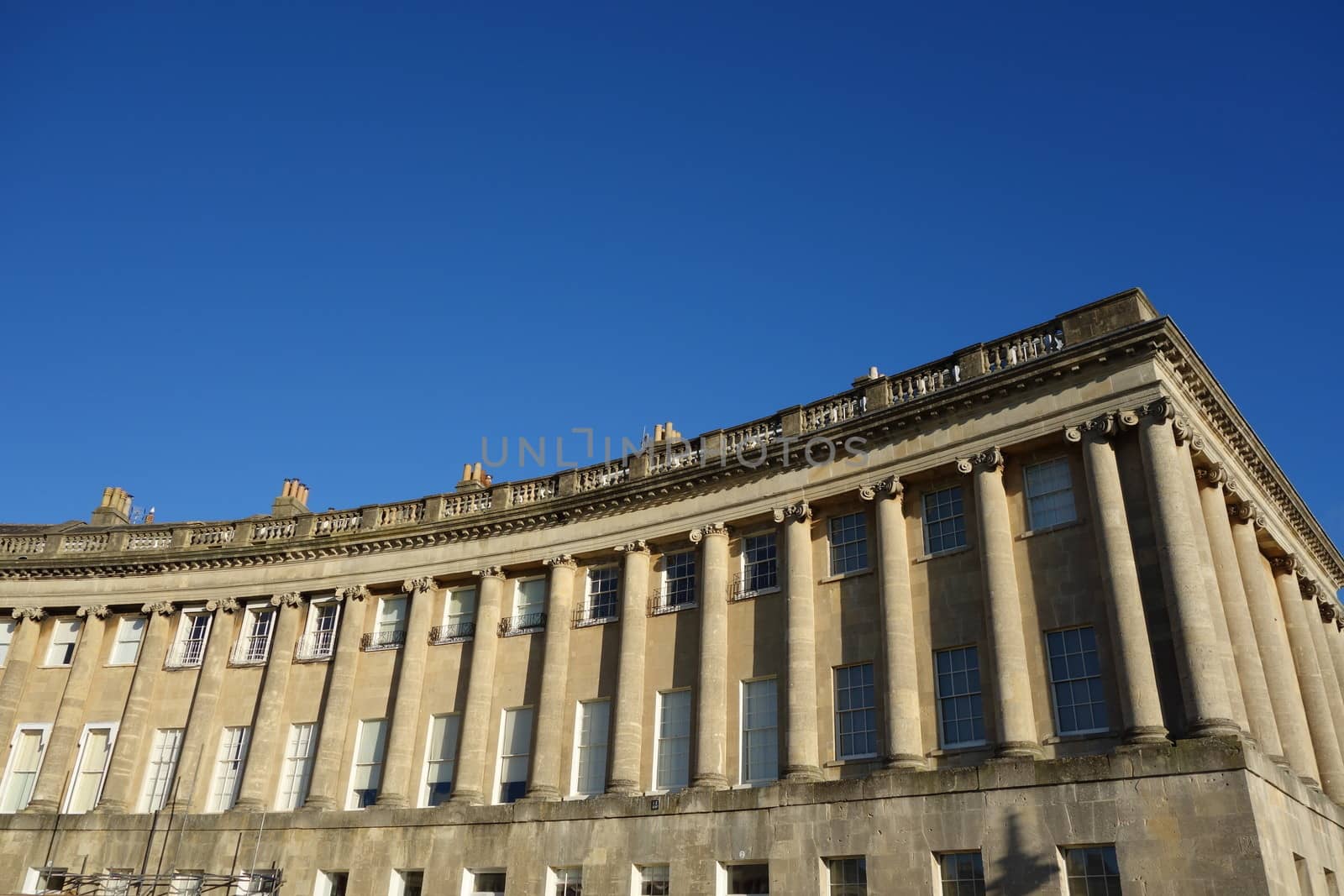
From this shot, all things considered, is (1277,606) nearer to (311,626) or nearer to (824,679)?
(824,679)

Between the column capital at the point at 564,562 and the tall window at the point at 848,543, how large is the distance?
7.64 metres

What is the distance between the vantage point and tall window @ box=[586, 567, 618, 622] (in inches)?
1150

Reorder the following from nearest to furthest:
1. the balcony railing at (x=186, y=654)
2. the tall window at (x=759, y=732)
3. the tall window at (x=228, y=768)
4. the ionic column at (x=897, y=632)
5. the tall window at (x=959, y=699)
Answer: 1. the tall window at (x=959, y=699)
2. the ionic column at (x=897, y=632)
3. the tall window at (x=759, y=732)
4. the tall window at (x=228, y=768)
5. the balcony railing at (x=186, y=654)

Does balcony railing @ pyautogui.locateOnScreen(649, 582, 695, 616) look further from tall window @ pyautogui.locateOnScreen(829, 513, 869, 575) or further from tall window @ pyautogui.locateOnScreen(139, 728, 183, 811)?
tall window @ pyautogui.locateOnScreen(139, 728, 183, 811)

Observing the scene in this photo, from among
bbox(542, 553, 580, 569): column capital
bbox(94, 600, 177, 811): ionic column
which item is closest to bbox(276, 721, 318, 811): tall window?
bbox(94, 600, 177, 811): ionic column

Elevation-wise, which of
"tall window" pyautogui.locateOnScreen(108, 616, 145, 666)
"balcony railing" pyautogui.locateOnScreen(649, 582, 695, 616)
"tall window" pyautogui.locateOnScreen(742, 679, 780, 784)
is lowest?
"tall window" pyautogui.locateOnScreen(742, 679, 780, 784)

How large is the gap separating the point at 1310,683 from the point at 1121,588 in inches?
408

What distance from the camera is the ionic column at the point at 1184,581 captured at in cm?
1894

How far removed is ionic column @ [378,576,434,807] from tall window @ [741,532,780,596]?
1004cm

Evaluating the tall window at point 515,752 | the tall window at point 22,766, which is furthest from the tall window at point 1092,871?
the tall window at point 22,766

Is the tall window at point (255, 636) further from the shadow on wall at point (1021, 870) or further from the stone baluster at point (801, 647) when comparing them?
the shadow on wall at point (1021, 870)

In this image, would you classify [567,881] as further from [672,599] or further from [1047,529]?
[1047,529]

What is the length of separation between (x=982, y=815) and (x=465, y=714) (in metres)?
14.6

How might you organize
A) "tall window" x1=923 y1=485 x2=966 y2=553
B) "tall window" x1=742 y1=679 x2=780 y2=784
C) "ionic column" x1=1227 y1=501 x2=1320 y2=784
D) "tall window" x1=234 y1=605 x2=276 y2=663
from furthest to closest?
1. "tall window" x1=234 y1=605 x2=276 y2=663
2. "tall window" x1=742 y1=679 x2=780 y2=784
3. "tall window" x1=923 y1=485 x2=966 y2=553
4. "ionic column" x1=1227 y1=501 x2=1320 y2=784
